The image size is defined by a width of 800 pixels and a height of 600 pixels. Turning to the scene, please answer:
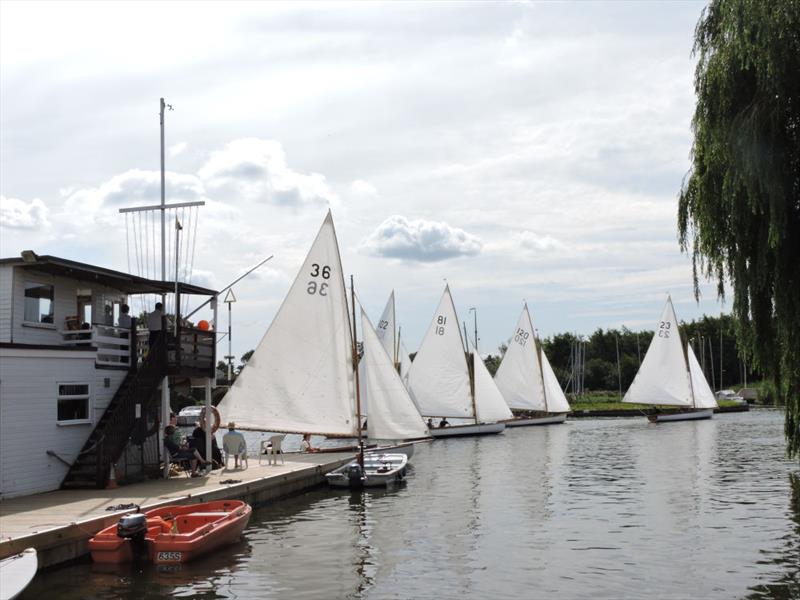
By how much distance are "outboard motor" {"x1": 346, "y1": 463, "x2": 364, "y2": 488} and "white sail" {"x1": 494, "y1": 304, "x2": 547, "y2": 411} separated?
49030mm

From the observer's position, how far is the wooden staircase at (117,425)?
25.5 metres

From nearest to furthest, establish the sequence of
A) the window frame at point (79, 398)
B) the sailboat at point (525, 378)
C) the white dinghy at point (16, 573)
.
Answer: the white dinghy at point (16, 573) < the window frame at point (79, 398) < the sailboat at point (525, 378)

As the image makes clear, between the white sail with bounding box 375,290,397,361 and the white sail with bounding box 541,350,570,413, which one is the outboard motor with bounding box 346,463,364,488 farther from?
the white sail with bounding box 541,350,570,413

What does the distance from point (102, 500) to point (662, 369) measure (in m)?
70.8

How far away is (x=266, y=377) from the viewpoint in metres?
33.2

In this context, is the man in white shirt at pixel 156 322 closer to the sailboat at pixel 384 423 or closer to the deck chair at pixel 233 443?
the deck chair at pixel 233 443

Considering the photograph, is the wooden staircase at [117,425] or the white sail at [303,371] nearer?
the wooden staircase at [117,425]

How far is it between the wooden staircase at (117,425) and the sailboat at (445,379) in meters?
39.1

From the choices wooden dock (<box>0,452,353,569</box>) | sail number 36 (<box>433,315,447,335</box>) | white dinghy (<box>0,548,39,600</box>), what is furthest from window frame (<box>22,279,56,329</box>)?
sail number 36 (<box>433,315,447,335</box>)

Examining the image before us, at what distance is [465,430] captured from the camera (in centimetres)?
6769

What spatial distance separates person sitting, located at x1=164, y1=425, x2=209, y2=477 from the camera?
28156 millimetres

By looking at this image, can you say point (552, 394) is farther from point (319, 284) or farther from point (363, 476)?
point (319, 284)

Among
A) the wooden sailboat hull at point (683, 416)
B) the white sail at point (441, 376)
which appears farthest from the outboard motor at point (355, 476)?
the wooden sailboat hull at point (683, 416)

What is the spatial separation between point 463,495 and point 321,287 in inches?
377
